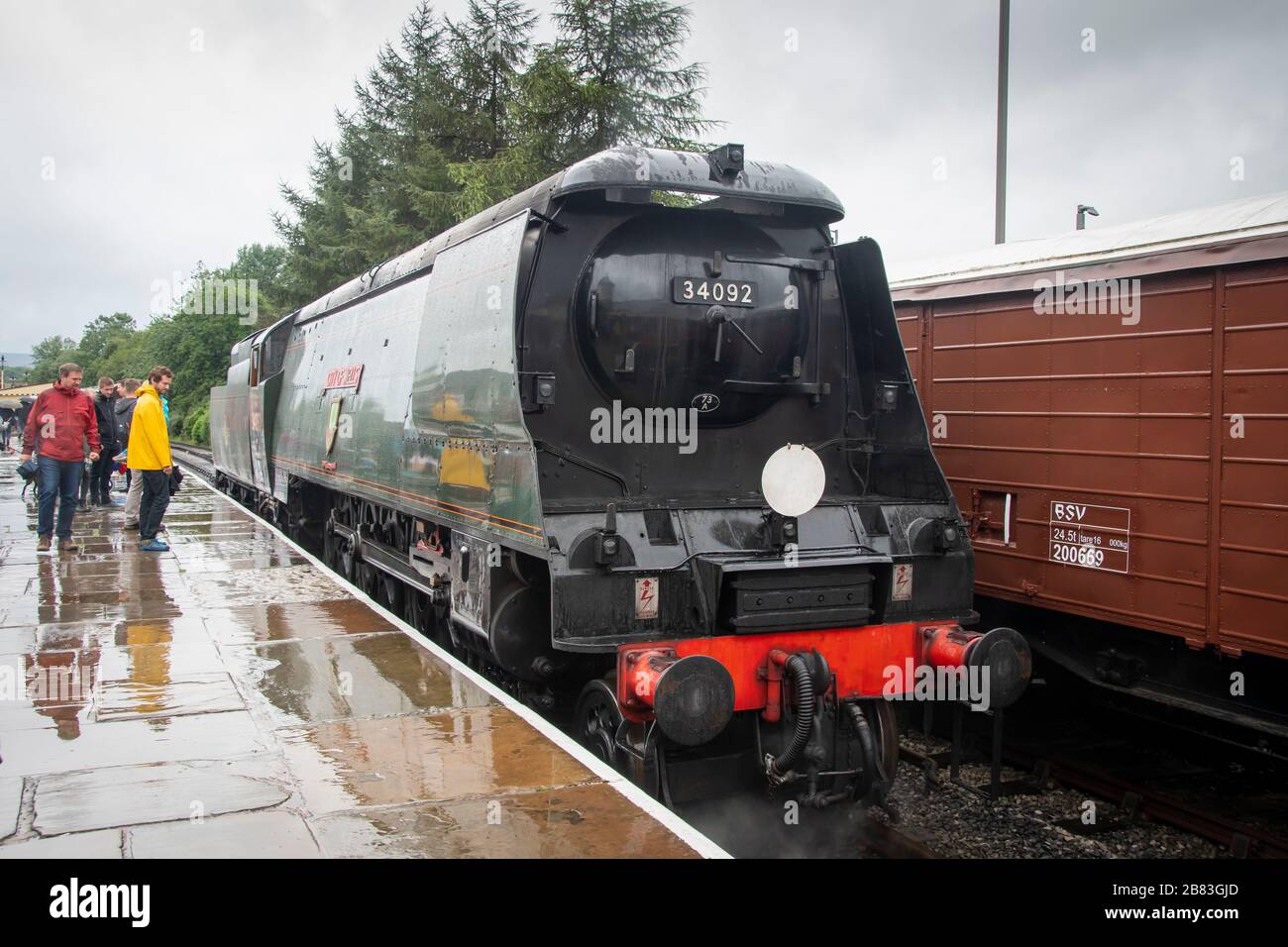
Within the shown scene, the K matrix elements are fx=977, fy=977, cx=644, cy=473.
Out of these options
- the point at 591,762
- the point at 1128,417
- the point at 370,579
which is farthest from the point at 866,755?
the point at 370,579

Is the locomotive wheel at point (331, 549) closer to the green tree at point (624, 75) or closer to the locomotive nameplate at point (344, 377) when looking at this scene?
the locomotive nameplate at point (344, 377)

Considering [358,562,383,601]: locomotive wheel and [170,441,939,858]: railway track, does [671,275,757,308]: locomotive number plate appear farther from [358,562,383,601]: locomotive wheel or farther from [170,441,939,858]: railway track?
[358,562,383,601]: locomotive wheel

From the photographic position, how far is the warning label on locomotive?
6.08 metres

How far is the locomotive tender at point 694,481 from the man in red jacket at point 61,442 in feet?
18.2

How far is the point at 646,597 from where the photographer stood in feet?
15.6

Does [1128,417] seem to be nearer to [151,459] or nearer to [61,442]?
[151,459]

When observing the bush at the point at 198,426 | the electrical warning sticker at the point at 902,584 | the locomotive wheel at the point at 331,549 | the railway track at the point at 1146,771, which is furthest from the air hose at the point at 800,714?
the bush at the point at 198,426

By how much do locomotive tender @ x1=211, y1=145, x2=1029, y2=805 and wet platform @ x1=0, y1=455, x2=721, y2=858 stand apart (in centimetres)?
52

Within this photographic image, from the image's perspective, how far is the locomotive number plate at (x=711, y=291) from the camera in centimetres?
530

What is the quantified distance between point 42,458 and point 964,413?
8819mm

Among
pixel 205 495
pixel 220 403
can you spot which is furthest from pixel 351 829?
pixel 220 403

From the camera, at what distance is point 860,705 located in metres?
5.20

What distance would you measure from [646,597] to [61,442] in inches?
306
